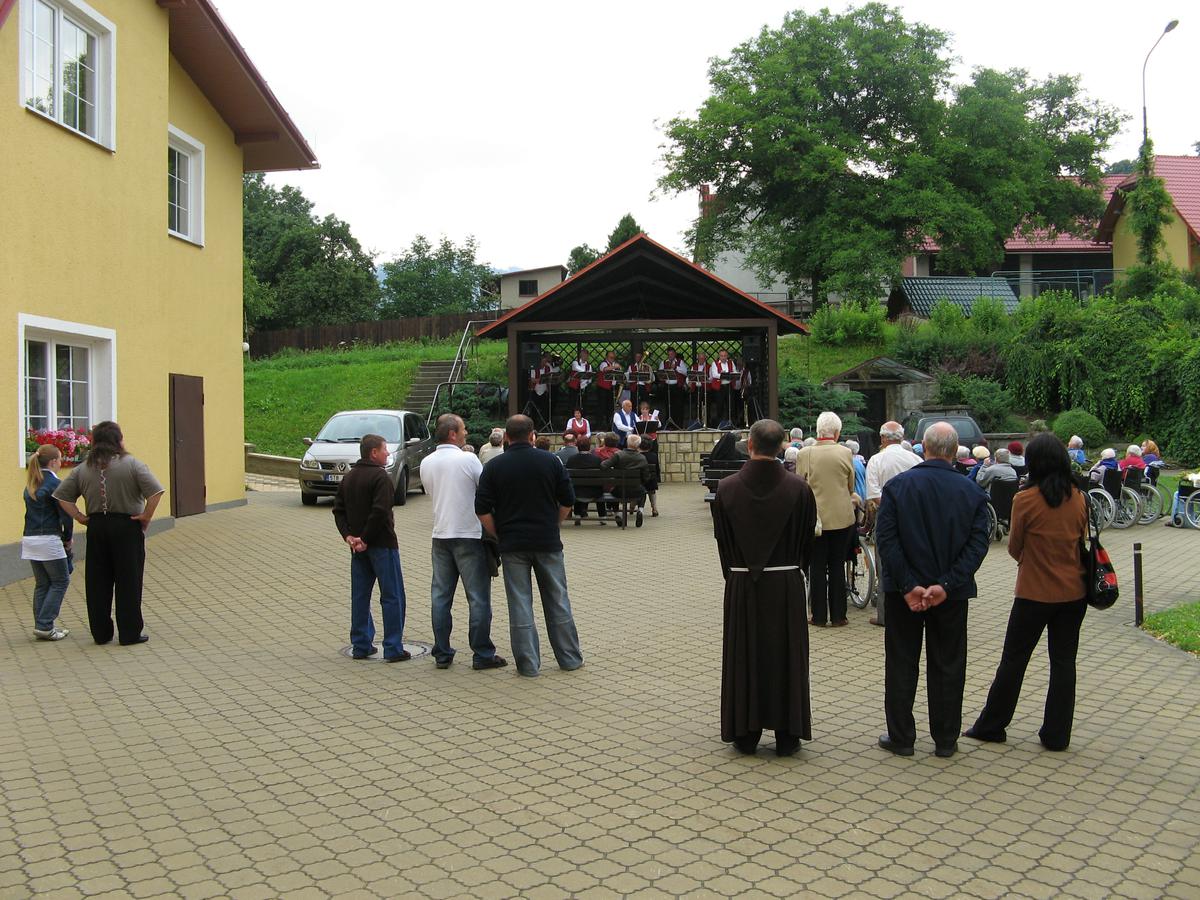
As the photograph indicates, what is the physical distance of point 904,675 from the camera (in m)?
6.04

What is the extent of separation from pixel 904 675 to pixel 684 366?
71.3 ft

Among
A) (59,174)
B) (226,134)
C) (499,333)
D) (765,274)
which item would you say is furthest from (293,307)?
(59,174)

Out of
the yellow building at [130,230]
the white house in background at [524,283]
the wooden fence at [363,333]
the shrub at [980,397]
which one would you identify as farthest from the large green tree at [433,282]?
the yellow building at [130,230]

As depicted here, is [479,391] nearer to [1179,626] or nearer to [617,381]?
[617,381]

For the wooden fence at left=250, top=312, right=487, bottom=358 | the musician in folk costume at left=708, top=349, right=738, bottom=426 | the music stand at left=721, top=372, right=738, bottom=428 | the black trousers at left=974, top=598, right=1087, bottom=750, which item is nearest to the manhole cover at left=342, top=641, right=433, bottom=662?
the black trousers at left=974, top=598, right=1087, bottom=750

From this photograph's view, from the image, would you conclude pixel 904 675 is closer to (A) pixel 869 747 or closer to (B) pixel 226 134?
(A) pixel 869 747

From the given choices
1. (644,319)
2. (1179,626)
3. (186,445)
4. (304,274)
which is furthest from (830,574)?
(304,274)

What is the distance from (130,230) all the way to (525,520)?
9039 millimetres

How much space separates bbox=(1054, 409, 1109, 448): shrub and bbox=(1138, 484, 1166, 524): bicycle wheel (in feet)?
30.4

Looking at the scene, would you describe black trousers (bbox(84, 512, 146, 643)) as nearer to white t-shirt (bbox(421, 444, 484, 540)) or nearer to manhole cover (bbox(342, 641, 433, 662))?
manhole cover (bbox(342, 641, 433, 662))

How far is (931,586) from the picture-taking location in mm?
5945

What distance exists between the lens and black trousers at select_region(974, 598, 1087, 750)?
6125mm

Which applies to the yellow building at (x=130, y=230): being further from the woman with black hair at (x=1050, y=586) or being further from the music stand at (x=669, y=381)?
the music stand at (x=669, y=381)

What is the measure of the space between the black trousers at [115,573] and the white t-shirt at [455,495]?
2.58 meters
